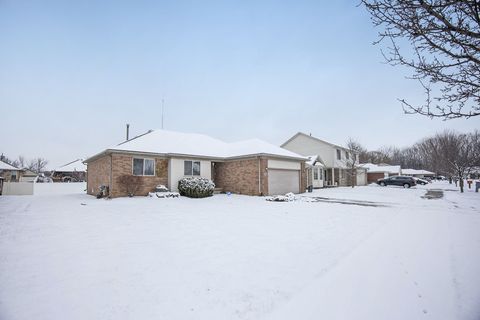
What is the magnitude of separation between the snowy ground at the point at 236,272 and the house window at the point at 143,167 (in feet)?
29.7

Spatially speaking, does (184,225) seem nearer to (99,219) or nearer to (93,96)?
(99,219)

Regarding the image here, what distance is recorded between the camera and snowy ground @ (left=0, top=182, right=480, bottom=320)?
2.89 meters

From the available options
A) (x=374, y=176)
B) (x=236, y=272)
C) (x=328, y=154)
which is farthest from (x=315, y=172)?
(x=236, y=272)

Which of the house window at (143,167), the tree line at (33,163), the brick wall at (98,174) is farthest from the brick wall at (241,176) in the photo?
the tree line at (33,163)

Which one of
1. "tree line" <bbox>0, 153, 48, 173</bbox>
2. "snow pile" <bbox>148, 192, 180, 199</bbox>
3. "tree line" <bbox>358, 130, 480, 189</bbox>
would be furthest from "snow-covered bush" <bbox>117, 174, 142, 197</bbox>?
"tree line" <bbox>0, 153, 48, 173</bbox>

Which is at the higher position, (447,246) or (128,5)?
(128,5)

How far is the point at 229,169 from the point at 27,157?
10974 centimetres

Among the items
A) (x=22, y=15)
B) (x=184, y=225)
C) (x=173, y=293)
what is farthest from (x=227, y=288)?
(x=22, y=15)

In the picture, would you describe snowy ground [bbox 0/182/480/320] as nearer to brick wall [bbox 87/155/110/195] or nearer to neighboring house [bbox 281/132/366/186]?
brick wall [bbox 87/155/110/195]

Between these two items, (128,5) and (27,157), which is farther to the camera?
(27,157)

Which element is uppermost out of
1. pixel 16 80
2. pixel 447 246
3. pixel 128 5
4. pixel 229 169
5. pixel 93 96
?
pixel 128 5

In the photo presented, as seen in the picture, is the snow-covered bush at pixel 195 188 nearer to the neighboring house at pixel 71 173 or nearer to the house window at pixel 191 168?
the house window at pixel 191 168

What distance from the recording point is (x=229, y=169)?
20.0 meters

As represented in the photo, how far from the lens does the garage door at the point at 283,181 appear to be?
61.2 feet
